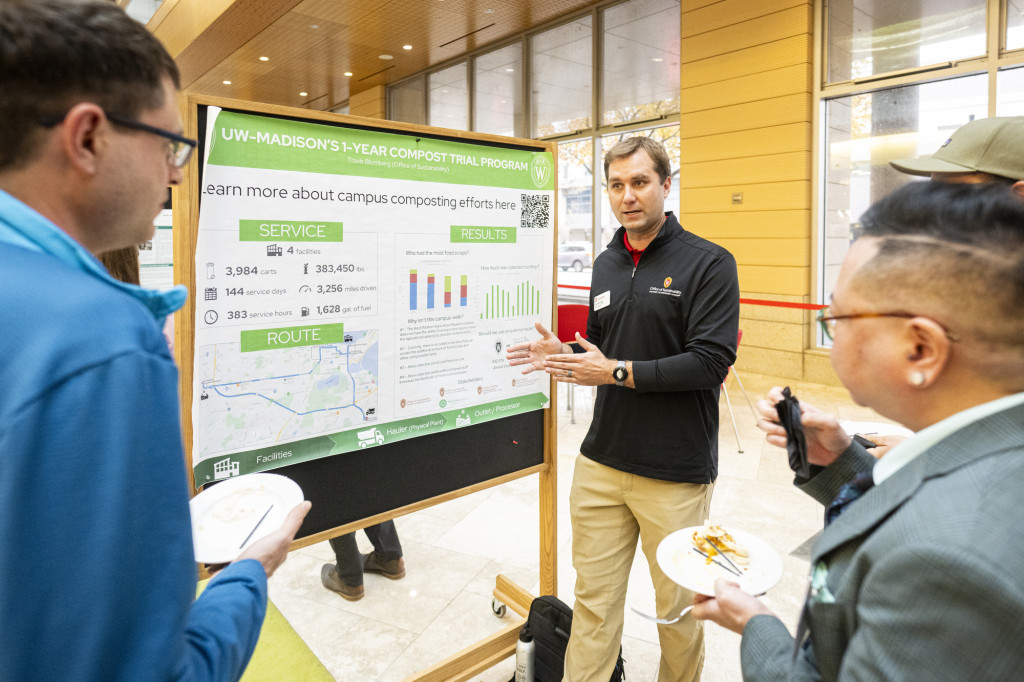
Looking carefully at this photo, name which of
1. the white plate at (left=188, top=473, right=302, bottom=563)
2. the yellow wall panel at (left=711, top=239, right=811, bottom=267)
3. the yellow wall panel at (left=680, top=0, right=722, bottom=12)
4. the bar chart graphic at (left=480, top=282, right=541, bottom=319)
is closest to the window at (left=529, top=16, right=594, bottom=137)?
the yellow wall panel at (left=680, top=0, right=722, bottom=12)

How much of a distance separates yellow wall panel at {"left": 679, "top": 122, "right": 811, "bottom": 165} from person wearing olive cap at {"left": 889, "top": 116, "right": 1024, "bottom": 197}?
16.6ft

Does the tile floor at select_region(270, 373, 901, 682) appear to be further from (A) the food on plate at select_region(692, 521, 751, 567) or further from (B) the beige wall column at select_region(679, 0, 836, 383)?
(B) the beige wall column at select_region(679, 0, 836, 383)

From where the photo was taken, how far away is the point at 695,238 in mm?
2133

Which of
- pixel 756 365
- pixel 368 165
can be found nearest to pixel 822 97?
pixel 756 365

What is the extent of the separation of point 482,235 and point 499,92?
344 inches

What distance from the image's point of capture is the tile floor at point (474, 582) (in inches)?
100

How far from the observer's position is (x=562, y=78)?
897cm

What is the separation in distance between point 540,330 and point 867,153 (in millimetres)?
5617

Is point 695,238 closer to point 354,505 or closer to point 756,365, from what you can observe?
point 354,505

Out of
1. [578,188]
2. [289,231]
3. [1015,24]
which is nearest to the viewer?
[289,231]

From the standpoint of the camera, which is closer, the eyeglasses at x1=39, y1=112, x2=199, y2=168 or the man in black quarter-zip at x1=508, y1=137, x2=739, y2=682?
the eyeglasses at x1=39, y1=112, x2=199, y2=168

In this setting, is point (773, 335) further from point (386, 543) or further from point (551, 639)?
point (551, 639)

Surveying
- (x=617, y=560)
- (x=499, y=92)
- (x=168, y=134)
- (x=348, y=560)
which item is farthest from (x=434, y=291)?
(x=499, y=92)

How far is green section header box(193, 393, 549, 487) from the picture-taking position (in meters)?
1.71
